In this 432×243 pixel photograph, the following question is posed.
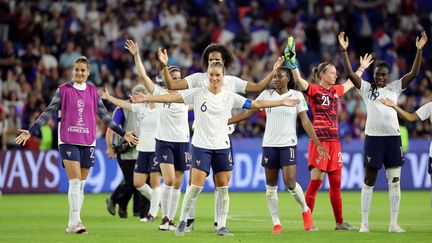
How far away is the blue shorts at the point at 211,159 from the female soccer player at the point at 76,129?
4.09 ft

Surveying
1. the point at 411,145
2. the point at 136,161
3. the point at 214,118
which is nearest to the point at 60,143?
the point at 214,118

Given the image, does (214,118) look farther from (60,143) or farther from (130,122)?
(130,122)

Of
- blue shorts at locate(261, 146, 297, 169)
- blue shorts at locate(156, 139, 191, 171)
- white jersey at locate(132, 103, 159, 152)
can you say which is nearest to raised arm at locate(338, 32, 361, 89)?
blue shorts at locate(261, 146, 297, 169)

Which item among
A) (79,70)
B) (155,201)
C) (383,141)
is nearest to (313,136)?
(383,141)

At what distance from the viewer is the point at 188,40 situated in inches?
1341

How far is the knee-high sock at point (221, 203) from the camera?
15.5 meters

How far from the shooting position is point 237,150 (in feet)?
96.3

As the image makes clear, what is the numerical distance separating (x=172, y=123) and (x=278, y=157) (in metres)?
2.10

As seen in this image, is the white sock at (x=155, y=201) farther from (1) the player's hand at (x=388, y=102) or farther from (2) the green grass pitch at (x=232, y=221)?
(1) the player's hand at (x=388, y=102)

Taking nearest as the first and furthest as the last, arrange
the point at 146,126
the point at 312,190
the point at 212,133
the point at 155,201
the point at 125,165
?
the point at 212,133
the point at 312,190
the point at 155,201
the point at 146,126
the point at 125,165

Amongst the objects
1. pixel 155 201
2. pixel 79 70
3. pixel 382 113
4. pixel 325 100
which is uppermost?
pixel 79 70

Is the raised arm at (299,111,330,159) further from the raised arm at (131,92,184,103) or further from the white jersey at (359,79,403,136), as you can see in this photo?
the raised arm at (131,92,184,103)

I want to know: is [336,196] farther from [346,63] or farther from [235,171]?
[235,171]

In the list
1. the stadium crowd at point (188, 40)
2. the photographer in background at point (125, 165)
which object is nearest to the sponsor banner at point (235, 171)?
the stadium crowd at point (188, 40)
